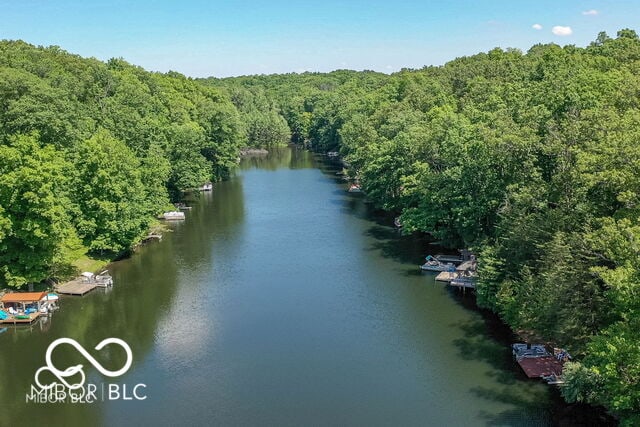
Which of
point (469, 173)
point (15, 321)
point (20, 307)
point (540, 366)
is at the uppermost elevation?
point (469, 173)

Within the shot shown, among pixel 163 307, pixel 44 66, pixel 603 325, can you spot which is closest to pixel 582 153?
pixel 603 325

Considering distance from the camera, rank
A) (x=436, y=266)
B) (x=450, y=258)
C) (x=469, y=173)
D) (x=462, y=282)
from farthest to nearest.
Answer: (x=450, y=258)
(x=436, y=266)
(x=469, y=173)
(x=462, y=282)

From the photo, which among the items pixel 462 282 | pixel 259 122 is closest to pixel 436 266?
pixel 462 282

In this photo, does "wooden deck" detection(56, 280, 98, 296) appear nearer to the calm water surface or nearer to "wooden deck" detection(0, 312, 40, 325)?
the calm water surface

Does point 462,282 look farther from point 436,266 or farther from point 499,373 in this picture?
point 499,373

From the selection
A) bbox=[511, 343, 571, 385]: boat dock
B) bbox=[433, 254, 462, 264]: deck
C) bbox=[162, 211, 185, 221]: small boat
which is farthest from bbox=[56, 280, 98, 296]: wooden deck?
bbox=[511, 343, 571, 385]: boat dock

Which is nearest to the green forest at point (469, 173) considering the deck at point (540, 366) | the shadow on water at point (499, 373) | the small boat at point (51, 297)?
the shadow on water at point (499, 373)
